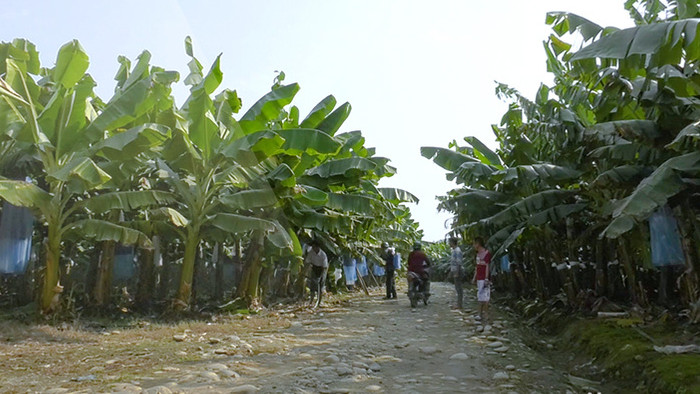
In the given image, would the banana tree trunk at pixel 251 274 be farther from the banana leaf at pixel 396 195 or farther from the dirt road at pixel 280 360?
the banana leaf at pixel 396 195

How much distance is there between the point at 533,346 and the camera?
8305mm

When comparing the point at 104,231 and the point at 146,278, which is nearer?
the point at 104,231

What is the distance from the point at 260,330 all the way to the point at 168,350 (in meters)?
2.50

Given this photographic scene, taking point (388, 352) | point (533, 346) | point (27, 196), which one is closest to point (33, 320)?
point (27, 196)

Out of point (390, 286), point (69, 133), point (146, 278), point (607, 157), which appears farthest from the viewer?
point (390, 286)

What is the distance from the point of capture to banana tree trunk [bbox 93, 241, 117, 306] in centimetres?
1077

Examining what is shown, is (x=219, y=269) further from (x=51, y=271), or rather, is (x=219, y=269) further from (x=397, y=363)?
(x=397, y=363)

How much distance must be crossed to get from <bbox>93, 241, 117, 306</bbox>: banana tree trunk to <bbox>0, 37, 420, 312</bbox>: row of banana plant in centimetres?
2

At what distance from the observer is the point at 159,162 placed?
10367 mm

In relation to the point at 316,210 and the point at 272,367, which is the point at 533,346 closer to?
the point at 272,367

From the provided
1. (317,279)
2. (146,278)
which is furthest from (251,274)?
(317,279)

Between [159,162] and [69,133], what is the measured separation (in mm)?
1864

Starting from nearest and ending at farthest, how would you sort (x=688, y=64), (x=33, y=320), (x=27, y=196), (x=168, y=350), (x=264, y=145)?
(x=688, y=64) → (x=168, y=350) → (x=27, y=196) → (x=33, y=320) → (x=264, y=145)

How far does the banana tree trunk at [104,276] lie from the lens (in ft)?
35.3
